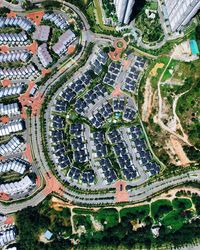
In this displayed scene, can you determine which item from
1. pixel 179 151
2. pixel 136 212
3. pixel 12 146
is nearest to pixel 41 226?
pixel 12 146

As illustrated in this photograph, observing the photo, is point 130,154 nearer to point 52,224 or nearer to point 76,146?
point 76,146

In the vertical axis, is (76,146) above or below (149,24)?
below

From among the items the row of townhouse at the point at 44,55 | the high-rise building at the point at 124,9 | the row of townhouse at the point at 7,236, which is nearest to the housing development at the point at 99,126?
the row of townhouse at the point at 7,236

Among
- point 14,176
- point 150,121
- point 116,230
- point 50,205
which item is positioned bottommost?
point 116,230

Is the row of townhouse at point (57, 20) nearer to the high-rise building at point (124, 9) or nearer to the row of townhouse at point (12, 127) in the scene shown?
the high-rise building at point (124, 9)

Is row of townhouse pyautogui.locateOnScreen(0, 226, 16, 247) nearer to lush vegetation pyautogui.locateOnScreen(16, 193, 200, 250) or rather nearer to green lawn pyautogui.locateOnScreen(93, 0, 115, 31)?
lush vegetation pyautogui.locateOnScreen(16, 193, 200, 250)

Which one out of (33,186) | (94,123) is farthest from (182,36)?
(33,186)
